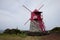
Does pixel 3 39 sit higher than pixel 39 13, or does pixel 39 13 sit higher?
pixel 39 13

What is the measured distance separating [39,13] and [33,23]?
4.14 m

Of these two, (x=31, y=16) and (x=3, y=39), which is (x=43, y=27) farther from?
(x=3, y=39)

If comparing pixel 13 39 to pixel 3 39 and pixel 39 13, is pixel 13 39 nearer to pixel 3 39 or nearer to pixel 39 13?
pixel 3 39

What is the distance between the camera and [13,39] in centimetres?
2722

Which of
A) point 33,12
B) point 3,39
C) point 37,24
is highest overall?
point 33,12

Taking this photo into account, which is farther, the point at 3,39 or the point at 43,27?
the point at 43,27

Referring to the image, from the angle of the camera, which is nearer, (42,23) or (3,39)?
(3,39)

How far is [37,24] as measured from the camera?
58.6m

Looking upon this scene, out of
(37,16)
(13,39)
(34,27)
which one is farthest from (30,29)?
(13,39)

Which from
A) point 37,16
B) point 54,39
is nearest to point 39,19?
point 37,16

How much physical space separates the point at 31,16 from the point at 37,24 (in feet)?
9.95

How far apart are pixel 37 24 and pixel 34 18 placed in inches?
86.7

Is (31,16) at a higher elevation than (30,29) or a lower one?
higher

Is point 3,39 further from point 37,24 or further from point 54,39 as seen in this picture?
point 37,24
